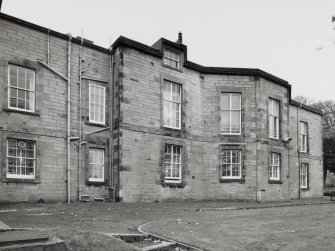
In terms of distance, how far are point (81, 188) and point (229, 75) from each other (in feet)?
37.1

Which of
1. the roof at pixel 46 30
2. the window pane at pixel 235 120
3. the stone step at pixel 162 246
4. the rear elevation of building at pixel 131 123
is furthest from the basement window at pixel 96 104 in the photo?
the stone step at pixel 162 246

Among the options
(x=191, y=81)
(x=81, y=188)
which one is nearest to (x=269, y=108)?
(x=191, y=81)

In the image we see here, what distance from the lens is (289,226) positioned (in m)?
11.4

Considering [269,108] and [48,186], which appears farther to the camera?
[269,108]

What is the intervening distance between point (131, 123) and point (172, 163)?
3546 millimetres

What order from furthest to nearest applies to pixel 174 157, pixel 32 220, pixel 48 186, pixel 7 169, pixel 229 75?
pixel 229 75, pixel 174 157, pixel 48 186, pixel 7 169, pixel 32 220

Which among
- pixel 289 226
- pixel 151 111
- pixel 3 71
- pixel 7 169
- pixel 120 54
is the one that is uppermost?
pixel 120 54

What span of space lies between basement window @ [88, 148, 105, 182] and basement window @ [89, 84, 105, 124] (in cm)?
151

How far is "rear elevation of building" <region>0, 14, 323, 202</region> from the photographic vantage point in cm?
1708

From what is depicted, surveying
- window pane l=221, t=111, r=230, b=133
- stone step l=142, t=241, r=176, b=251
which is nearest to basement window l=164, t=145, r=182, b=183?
window pane l=221, t=111, r=230, b=133

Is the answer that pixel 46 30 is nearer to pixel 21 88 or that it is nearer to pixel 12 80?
A: pixel 12 80

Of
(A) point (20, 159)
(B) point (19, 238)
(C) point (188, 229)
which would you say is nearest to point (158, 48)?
(A) point (20, 159)

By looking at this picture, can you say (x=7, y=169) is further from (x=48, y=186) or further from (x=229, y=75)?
(x=229, y=75)

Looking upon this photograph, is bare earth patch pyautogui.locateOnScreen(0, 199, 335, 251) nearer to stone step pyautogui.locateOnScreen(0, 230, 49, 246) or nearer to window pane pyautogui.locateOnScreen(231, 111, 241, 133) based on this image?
stone step pyautogui.locateOnScreen(0, 230, 49, 246)
